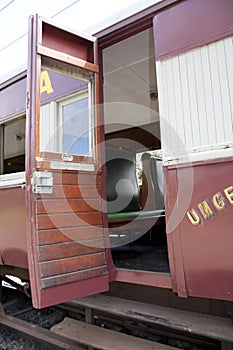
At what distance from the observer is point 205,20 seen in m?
1.65

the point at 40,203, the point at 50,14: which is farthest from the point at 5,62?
the point at 40,203

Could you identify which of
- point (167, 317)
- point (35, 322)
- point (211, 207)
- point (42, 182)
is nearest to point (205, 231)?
point (211, 207)

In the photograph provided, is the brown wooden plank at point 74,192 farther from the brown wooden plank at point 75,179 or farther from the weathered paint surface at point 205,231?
the weathered paint surface at point 205,231

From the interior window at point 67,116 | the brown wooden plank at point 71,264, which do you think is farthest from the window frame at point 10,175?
the brown wooden plank at point 71,264

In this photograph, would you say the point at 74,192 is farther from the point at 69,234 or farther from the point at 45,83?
the point at 45,83

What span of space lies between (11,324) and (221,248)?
2082 millimetres

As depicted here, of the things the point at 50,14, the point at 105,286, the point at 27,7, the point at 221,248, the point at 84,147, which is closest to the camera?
the point at 221,248

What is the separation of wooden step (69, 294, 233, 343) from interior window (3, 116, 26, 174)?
171cm

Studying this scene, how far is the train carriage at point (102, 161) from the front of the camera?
61.7 inches

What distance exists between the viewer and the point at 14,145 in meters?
3.94

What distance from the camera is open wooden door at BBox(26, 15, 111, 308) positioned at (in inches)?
68.6

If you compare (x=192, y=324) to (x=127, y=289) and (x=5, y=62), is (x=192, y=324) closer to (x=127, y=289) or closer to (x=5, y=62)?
(x=127, y=289)

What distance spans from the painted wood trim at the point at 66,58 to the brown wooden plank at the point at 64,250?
120 cm

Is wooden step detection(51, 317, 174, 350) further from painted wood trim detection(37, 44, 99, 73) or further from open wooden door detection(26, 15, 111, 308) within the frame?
painted wood trim detection(37, 44, 99, 73)
